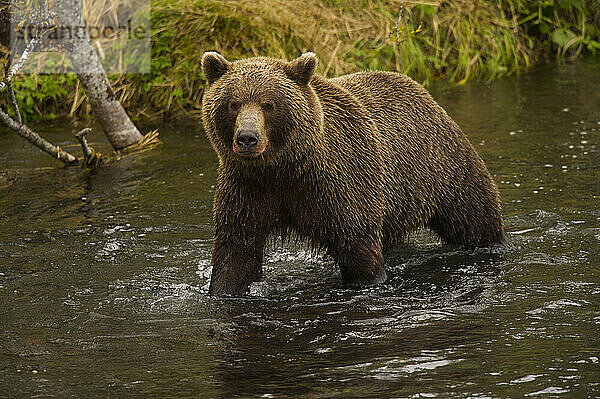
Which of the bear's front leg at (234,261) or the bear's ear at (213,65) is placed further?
the bear's front leg at (234,261)

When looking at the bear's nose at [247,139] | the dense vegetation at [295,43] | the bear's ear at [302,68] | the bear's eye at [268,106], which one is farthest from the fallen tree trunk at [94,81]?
the bear's nose at [247,139]

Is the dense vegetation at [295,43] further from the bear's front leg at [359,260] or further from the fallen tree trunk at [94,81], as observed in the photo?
the bear's front leg at [359,260]

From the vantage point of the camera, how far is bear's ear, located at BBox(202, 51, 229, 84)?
5.62 metres

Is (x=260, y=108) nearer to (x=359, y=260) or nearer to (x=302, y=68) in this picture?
A: (x=302, y=68)

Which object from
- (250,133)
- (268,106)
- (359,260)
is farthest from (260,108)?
(359,260)

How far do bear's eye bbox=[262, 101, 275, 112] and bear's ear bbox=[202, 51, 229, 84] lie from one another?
1.37 feet

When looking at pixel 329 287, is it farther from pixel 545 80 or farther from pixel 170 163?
pixel 545 80

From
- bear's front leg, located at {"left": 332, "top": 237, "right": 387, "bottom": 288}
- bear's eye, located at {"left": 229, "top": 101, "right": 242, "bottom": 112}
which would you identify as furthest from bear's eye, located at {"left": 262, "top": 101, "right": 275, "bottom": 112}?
bear's front leg, located at {"left": 332, "top": 237, "right": 387, "bottom": 288}

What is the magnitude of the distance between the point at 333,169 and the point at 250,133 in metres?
0.88

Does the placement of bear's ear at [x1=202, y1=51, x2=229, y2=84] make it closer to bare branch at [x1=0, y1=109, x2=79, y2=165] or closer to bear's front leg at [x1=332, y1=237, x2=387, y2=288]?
bear's front leg at [x1=332, y1=237, x2=387, y2=288]

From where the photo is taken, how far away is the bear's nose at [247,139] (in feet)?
17.2

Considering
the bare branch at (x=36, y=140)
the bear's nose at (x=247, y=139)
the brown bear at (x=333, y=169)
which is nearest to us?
the bear's nose at (x=247, y=139)

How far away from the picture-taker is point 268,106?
547cm

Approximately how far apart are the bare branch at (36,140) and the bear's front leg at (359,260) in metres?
4.63
